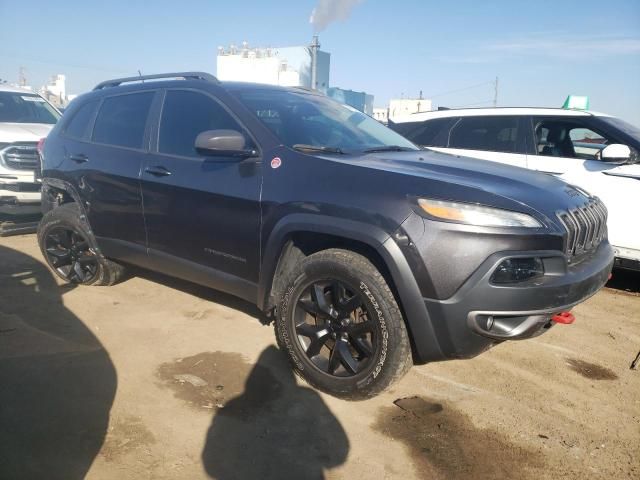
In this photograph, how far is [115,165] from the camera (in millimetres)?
3895

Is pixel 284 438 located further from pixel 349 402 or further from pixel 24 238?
pixel 24 238

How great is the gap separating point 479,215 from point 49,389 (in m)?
2.51

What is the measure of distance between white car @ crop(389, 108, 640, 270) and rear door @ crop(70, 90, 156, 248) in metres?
3.53

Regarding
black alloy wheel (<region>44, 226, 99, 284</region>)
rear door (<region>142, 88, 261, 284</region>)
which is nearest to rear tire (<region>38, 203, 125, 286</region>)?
black alloy wheel (<region>44, 226, 99, 284</region>)

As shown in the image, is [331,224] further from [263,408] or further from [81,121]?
[81,121]

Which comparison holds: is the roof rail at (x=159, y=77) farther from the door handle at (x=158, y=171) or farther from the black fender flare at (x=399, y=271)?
the black fender flare at (x=399, y=271)

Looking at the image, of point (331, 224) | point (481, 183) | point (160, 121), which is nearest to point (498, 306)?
point (481, 183)

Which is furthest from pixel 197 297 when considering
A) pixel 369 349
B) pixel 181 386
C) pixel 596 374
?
pixel 596 374

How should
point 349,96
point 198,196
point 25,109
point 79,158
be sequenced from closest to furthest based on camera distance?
1. point 198,196
2. point 79,158
3. point 25,109
4. point 349,96

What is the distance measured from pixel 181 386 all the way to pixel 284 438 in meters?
0.79

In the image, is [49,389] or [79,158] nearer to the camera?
[49,389]

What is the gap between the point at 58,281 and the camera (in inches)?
185

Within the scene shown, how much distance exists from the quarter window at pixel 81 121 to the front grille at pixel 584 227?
151 inches

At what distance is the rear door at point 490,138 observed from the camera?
5.48m
